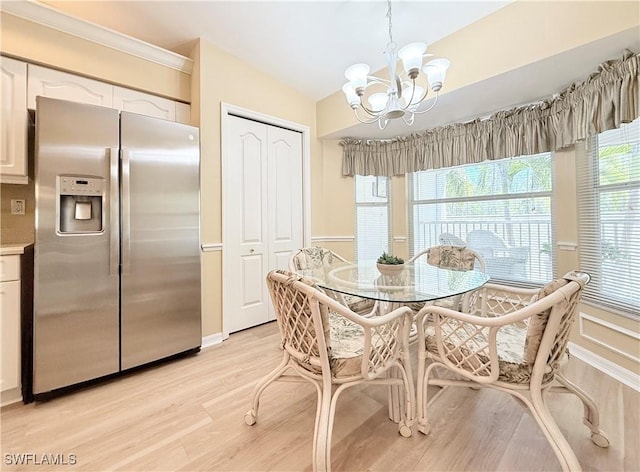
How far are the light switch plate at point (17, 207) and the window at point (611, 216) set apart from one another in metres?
4.51

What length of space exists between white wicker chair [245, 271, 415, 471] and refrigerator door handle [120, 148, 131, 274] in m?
1.30

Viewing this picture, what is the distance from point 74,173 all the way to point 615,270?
396 centimetres

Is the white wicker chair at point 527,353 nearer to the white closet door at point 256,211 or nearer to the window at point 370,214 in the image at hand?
the white closet door at point 256,211

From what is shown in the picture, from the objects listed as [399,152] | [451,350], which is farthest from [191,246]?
[399,152]

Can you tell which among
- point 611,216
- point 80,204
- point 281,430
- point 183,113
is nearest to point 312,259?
point 281,430

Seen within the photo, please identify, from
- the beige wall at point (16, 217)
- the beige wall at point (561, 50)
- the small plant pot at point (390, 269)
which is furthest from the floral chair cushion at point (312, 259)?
the beige wall at point (16, 217)

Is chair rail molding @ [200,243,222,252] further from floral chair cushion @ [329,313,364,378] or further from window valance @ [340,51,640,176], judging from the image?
window valance @ [340,51,640,176]

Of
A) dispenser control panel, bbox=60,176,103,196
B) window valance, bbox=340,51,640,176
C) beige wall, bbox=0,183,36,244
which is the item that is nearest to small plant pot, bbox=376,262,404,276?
window valance, bbox=340,51,640,176

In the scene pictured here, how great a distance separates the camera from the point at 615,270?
7.00ft

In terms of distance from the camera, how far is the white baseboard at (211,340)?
2.56m

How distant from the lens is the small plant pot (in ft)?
6.31

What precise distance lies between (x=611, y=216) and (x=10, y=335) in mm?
4238

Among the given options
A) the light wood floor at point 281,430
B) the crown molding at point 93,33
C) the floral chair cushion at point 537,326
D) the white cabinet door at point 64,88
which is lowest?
the light wood floor at point 281,430

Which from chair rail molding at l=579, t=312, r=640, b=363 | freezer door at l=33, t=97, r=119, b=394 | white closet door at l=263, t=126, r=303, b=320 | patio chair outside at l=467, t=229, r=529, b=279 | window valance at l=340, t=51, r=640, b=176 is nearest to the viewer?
Result: freezer door at l=33, t=97, r=119, b=394
